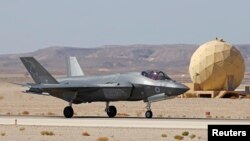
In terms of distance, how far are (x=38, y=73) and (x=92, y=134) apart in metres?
15.5

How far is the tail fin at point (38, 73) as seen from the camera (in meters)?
44.8

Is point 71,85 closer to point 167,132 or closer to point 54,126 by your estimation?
Result: point 54,126

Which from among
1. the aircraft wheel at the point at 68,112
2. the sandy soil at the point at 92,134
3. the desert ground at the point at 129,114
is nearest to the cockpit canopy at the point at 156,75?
the aircraft wheel at the point at 68,112

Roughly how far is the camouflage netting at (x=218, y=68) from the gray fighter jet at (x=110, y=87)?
25875mm

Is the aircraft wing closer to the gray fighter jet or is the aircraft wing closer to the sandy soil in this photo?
the gray fighter jet

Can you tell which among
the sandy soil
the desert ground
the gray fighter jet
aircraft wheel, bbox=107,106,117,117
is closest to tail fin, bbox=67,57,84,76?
the desert ground

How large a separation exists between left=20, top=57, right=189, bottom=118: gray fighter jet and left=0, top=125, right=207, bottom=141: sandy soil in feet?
29.7

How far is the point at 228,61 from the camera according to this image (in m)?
68.8

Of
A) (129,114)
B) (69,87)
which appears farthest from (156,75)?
(129,114)

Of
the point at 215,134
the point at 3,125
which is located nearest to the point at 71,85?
the point at 3,125

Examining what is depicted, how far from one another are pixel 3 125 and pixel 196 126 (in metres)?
8.63

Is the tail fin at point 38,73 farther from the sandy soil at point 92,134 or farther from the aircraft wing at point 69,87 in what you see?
the sandy soil at point 92,134

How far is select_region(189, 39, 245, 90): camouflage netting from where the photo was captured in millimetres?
68875

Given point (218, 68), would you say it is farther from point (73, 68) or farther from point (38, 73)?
point (38, 73)
